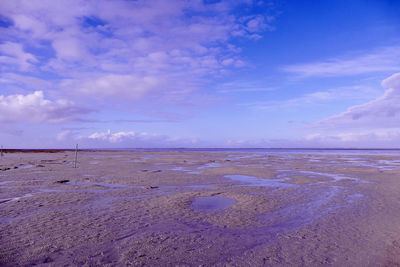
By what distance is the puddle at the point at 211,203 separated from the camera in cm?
1115

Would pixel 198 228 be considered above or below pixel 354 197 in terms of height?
below

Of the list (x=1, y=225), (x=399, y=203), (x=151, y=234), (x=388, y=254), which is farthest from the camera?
(x=399, y=203)

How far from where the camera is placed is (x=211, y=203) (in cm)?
1211

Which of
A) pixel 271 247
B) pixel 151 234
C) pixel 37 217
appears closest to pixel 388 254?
pixel 271 247

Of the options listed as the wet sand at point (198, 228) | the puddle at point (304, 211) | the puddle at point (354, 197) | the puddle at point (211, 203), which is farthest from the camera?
the puddle at point (354, 197)

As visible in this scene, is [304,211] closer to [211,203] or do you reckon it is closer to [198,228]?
[211,203]

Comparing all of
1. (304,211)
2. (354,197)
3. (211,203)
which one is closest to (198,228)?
(211,203)

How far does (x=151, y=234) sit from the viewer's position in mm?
7789

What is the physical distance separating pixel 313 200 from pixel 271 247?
266 inches

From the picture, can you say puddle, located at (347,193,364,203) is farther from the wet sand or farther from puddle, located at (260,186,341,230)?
puddle, located at (260,186,341,230)

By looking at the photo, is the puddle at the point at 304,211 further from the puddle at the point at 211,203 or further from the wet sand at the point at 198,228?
the puddle at the point at 211,203

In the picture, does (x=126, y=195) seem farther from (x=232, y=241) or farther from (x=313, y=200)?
(x=313, y=200)

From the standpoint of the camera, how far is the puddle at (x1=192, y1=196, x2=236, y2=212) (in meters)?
11.1

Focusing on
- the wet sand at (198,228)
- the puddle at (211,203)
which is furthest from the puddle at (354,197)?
the puddle at (211,203)
